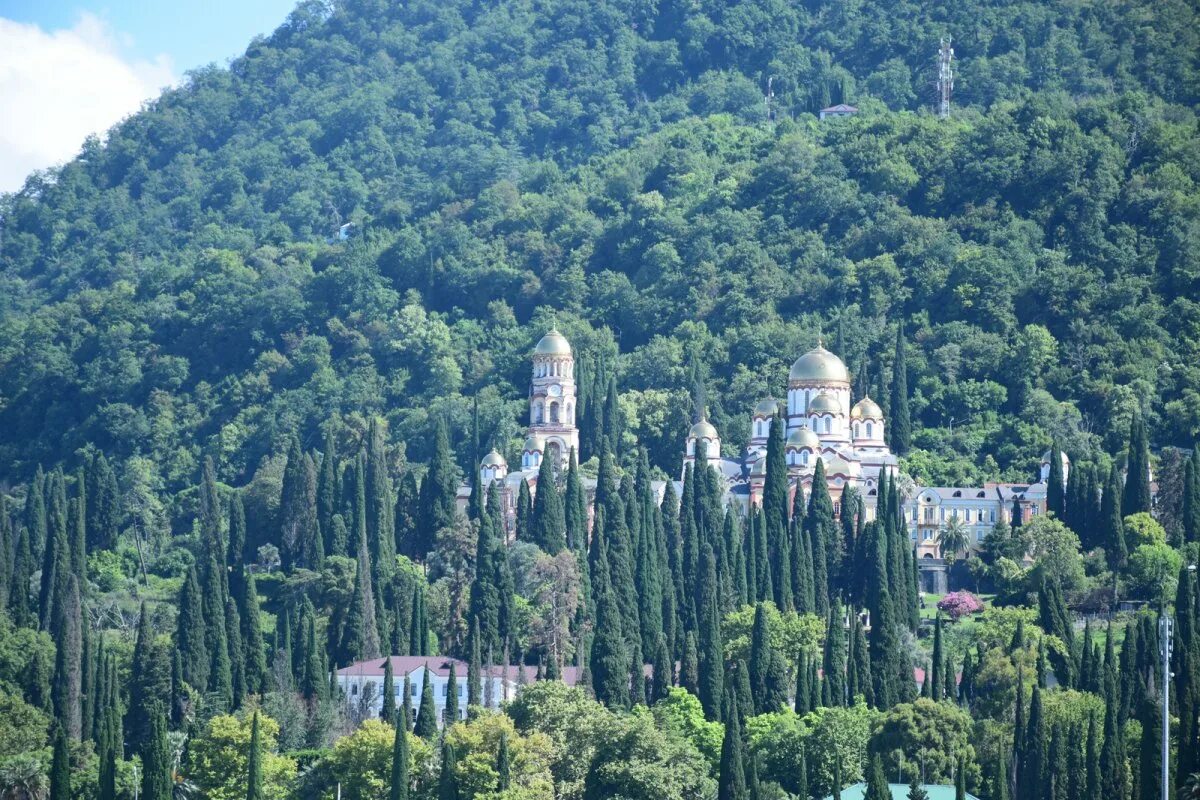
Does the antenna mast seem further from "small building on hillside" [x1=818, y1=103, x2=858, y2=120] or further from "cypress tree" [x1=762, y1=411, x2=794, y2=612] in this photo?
"cypress tree" [x1=762, y1=411, x2=794, y2=612]

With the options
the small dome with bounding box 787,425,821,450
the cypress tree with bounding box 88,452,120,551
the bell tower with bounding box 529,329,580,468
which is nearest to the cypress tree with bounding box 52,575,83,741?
the cypress tree with bounding box 88,452,120,551

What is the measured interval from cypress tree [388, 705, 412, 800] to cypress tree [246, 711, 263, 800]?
3.53 m

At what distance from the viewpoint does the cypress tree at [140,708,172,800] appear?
240 feet

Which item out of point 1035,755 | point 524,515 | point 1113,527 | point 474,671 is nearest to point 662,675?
point 474,671

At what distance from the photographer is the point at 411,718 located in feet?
271

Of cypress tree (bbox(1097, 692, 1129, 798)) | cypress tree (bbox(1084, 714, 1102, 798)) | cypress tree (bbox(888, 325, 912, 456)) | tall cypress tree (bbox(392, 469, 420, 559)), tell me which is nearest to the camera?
cypress tree (bbox(1084, 714, 1102, 798))

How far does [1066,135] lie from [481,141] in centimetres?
6004

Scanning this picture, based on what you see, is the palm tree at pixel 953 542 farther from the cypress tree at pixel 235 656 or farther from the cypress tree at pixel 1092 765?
the cypress tree at pixel 1092 765

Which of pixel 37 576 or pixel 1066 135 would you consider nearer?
pixel 37 576

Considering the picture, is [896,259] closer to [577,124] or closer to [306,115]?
[577,124]

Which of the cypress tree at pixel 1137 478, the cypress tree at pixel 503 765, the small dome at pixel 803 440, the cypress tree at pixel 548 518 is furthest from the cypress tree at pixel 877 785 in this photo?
the small dome at pixel 803 440

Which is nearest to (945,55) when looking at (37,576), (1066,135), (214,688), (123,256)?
(1066,135)

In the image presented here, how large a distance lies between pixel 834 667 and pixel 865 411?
30.2 metres

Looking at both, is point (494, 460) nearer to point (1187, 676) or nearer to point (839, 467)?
point (839, 467)
